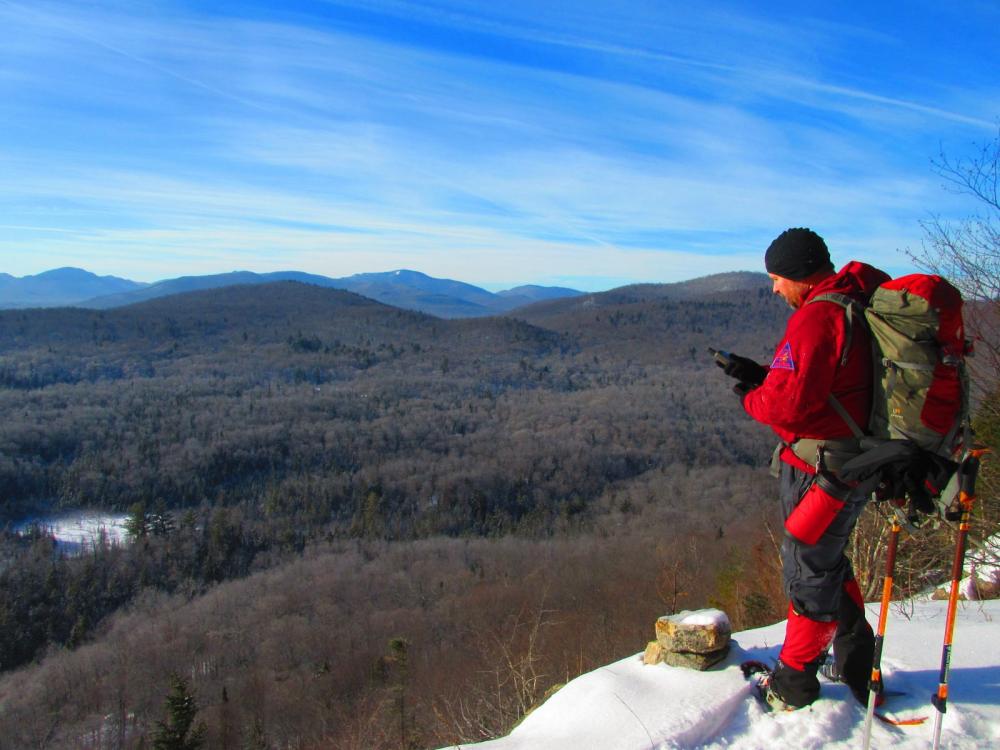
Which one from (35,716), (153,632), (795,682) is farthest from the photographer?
(153,632)

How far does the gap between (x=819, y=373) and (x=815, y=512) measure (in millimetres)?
728

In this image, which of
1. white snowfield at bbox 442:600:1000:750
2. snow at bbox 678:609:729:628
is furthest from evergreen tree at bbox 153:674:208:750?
snow at bbox 678:609:729:628

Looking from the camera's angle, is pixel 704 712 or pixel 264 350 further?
pixel 264 350

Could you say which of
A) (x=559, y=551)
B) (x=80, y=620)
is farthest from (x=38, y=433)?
(x=559, y=551)

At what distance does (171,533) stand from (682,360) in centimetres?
13863

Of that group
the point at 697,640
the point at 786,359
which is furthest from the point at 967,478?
the point at 697,640

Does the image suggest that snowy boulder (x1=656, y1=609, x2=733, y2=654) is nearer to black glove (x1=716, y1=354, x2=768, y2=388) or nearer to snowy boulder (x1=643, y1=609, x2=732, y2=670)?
snowy boulder (x1=643, y1=609, x2=732, y2=670)

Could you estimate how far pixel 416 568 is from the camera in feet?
188

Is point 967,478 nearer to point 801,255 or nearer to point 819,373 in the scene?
point 819,373

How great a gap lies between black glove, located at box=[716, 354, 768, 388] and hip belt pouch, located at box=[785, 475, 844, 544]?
0.58 m

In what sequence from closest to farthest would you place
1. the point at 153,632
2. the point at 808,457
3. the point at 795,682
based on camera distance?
the point at 808,457 → the point at 795,682 → the point at 153,632

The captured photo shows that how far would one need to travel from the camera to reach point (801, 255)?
338 cm

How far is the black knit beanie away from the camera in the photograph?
338 cm

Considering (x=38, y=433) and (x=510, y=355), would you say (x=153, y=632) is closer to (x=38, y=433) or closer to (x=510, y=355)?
(x=38, y=433)
